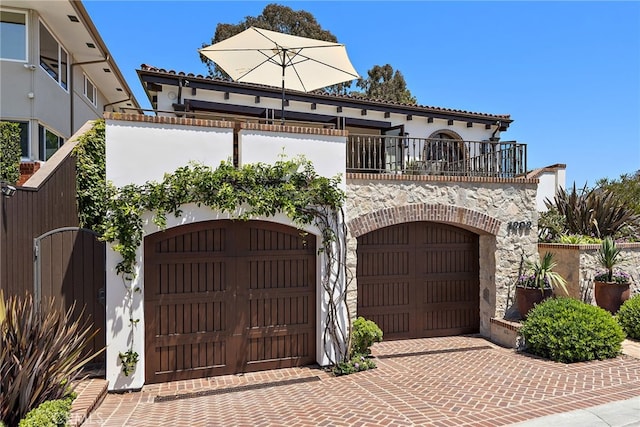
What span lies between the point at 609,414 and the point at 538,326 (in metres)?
3.05

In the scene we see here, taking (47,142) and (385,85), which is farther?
(385,85)

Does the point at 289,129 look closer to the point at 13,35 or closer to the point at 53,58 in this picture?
the point at 13,35

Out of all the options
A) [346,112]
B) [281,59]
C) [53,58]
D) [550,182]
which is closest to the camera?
[281,59]

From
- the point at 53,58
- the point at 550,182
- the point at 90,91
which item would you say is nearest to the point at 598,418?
the point at 550,182

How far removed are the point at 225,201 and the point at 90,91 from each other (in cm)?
1387

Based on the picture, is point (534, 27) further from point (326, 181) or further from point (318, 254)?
point (318, 254)

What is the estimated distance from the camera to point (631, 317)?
9156 millimetres

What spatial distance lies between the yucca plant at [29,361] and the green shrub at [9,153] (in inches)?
158

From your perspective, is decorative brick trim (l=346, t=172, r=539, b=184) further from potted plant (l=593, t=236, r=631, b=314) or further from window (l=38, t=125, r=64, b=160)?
window (l=38, t=125, r=64, b=160)

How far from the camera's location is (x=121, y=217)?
6.61 metres

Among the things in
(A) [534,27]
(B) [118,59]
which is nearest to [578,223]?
(A) [534,27]

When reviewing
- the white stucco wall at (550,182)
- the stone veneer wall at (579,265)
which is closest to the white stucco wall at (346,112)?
the white stucco wall at (550,182)

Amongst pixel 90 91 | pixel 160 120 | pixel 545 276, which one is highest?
pixel 90 91

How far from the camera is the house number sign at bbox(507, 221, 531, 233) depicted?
32.3 feet
